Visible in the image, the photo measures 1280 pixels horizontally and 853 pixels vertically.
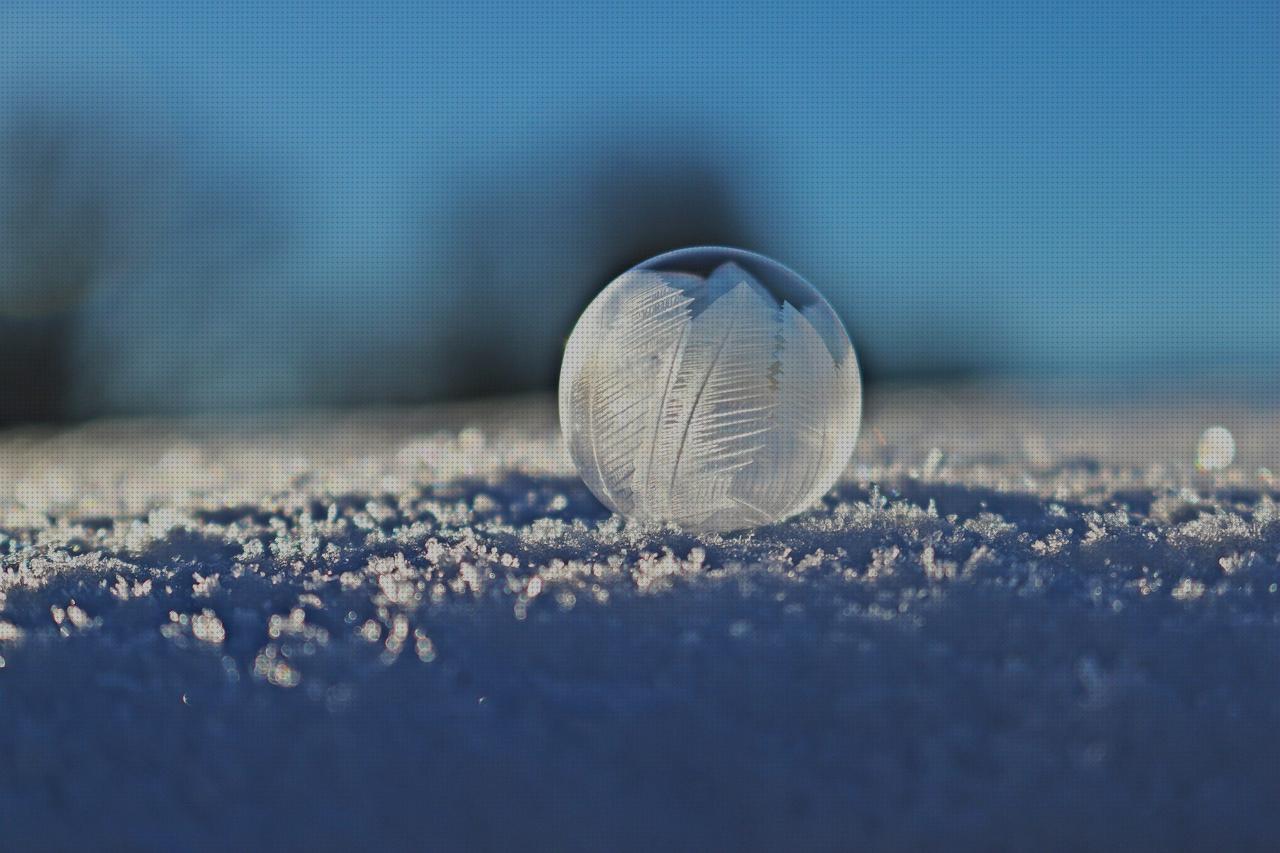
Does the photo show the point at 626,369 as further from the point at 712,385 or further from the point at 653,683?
the point at 653,683

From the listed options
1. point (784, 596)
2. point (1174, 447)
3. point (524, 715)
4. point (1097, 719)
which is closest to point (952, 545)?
point (784, 596)

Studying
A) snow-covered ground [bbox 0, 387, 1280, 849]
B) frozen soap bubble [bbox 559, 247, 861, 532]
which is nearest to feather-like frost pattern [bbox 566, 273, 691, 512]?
frozen soap bubble [bbox 559, 247, 861, 532]

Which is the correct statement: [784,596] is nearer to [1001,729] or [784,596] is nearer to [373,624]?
[1001,729]

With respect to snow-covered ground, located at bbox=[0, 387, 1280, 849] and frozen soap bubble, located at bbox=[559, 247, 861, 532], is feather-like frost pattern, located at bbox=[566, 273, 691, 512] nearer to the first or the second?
frozen soap bubble, located at bbox=[559, 247, 861, 532]

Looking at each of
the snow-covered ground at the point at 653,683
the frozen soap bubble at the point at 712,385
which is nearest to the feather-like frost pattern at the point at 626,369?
the frozen soap bubble at the point at 712,385

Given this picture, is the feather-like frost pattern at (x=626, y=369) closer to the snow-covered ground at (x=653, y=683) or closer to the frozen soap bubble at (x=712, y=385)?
the frozen soap bubble at (x=712, y=385)
